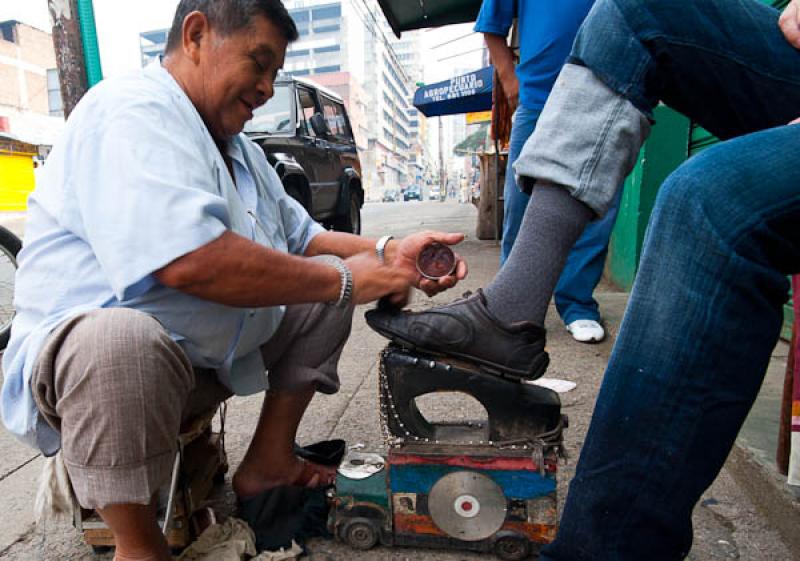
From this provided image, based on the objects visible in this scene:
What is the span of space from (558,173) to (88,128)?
903 millimetres

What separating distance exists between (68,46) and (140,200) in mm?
4442

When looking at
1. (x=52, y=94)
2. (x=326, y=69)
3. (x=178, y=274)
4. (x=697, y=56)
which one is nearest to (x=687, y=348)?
(x=697, y=56)

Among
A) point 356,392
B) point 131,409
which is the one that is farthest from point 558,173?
point 356,392

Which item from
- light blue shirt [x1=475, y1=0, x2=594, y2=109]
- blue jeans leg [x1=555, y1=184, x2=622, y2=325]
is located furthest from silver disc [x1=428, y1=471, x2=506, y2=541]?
light blue shirt [x1=475, y1=0, x2=594, y2=109]

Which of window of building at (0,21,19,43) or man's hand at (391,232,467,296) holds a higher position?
window of building at (0,21,19,43)

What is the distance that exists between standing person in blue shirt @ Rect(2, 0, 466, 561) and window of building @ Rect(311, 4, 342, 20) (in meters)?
109

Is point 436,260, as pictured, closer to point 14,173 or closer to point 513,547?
point 513,547

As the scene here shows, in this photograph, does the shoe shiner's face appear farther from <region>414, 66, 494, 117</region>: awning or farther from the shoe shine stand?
<region>414, 66, 494, 117</region>: awning

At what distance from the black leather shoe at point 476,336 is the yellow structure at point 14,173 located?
15.3 ft

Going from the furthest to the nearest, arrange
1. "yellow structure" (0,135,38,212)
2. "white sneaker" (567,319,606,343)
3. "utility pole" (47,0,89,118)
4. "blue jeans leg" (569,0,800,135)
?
"yellow structure" (0,135,38,212)
"utility pole" (47,0,89,118)
"white sneaker" (567,319,606,343)
"blue jeans leg" (569,0,800,135)

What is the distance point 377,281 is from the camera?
49.3 inches

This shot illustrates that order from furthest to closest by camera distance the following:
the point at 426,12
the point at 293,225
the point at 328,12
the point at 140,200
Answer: the point at 328,12, the point at 426,12, the point at 293,225, the point at 140,200

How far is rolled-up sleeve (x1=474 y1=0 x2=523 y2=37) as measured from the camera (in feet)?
9.23

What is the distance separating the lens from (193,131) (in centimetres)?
115
